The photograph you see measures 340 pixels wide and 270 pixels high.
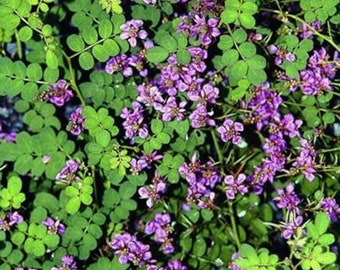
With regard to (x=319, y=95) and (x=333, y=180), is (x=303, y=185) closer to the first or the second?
(x=333, y=180)

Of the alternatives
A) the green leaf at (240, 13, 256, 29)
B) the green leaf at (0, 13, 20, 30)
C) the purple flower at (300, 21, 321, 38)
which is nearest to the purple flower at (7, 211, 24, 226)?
the green leaf at (0, 13, 20, 30)

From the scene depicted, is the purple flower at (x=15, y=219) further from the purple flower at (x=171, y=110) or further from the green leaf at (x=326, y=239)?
the green leaf at (x=326, y=239)

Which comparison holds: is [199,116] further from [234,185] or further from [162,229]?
[162,229]

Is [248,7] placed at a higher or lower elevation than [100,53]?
higher

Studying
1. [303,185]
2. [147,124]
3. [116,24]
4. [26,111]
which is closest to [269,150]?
[303,185]

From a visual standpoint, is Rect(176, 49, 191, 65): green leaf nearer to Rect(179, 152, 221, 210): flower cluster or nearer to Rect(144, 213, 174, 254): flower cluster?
Rect(179, 152, 221, 210): flower cluster

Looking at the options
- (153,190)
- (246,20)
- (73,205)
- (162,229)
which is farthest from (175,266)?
(246,20)
